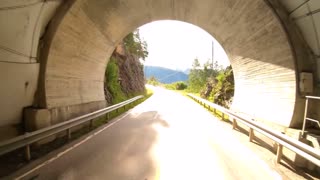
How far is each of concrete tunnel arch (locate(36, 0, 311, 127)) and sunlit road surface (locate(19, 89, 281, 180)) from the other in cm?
188

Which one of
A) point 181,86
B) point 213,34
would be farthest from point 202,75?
point 213,34

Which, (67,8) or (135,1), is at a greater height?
(135,1)

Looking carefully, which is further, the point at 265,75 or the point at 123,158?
the point at 265,75

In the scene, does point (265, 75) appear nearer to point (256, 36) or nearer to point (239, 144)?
point (256, 36)

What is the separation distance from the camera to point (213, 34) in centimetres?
1424

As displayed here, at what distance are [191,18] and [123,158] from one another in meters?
8.91

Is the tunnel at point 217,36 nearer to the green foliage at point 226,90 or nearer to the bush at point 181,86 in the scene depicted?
the green foliage at point 226,90

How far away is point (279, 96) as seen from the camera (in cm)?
880

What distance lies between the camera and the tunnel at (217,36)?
8297 millimetres

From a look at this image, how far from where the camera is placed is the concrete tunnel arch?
8.40 m

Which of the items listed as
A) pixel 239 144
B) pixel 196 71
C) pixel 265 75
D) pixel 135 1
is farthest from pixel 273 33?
pixel 196 71

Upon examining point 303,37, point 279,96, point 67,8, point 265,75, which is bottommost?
point 279,96

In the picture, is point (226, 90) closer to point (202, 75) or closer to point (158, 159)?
point (158, 159)

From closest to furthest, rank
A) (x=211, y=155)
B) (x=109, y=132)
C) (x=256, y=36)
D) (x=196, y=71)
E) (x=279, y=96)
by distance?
(x=211, y=155) → (x=279, y=96) → (x=256, y=36) → (x=109, y=132) → (x=196, y=71)
